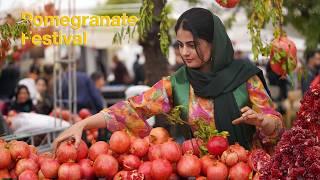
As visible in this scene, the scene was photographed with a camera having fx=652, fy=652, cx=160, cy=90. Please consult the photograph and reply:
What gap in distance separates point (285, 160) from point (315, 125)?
0.80ft

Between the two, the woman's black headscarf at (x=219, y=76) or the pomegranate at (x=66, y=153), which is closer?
the pomegranate at (x=66, y=153)

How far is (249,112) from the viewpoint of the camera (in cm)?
343

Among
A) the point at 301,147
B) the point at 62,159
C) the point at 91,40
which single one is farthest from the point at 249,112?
the point at 91,40

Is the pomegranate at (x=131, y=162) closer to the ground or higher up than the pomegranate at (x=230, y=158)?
closer to the ground

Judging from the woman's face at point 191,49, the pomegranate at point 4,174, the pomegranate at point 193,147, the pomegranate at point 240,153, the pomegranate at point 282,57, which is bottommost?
the pomegranate at point 4,174

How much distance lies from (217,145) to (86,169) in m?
0.70

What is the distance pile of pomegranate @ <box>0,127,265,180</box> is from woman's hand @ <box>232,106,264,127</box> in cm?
13

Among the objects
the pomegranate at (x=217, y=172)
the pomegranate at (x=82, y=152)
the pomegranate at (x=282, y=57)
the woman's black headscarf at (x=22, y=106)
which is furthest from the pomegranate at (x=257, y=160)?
the woman's black headscarf at (x=22, y=106)

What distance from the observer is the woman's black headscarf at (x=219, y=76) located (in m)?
3.78

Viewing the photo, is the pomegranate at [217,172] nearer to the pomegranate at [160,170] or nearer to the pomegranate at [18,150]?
the pomegranate at [160,170]

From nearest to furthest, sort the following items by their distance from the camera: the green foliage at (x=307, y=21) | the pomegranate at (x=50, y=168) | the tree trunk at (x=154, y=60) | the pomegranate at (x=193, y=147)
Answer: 1. the pomegranate at (x=50, y=168)
2. the pomegranate at (x=193, y=147)
3. the tree trunk at (x=154, y=60)
4. the green foliage at (x=307, y=21)

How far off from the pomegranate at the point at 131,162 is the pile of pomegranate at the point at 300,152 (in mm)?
704

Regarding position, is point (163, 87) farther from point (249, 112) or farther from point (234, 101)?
point (249, 112)

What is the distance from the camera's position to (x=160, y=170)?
129 inches
